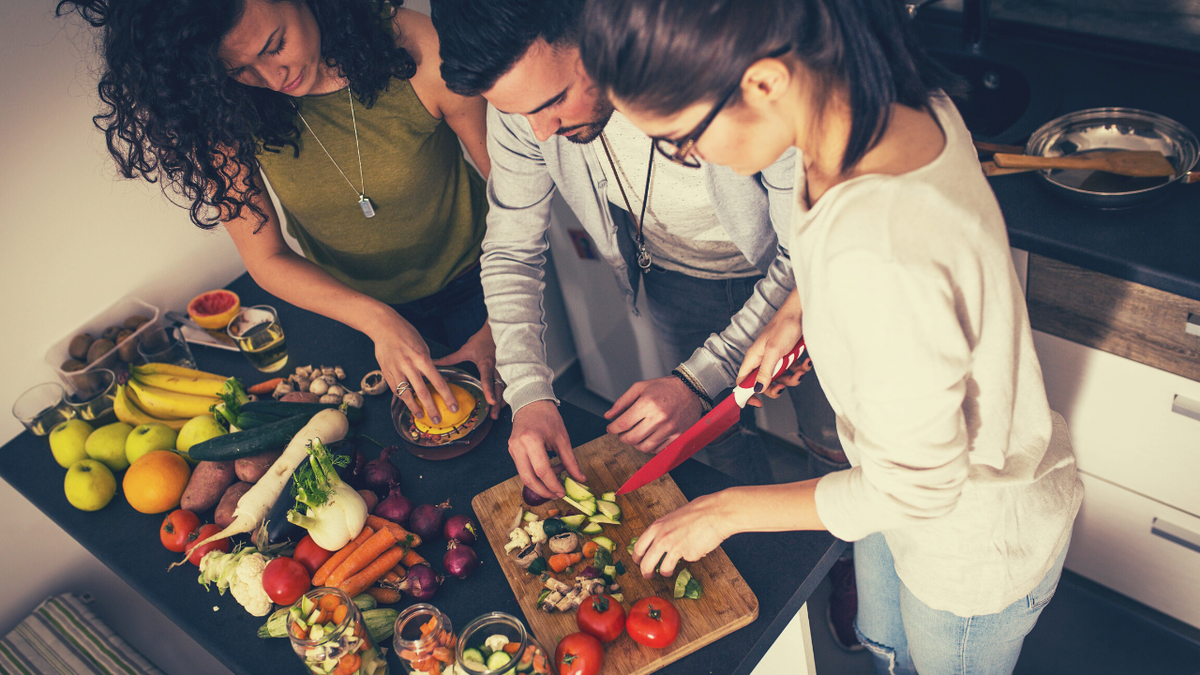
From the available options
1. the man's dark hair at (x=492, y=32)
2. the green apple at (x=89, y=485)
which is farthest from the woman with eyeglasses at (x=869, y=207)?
the green apple at (x=89, y=485)

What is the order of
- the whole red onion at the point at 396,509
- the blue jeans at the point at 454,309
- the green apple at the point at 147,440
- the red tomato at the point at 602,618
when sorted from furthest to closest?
the blue jeans at the point at 454,309 → the green apple at the point at 147,440 → the whole red onion at the point at 396,509 → the red tomato at the point at 602,618

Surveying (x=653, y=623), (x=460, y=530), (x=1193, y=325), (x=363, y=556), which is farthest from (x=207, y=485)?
(x=1193, y=325)

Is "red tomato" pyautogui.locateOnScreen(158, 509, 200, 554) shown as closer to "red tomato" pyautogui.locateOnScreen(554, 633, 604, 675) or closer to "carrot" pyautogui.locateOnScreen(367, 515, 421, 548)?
"carrot" pyautogui.locateOnScreen(367, 515, 421, 548)

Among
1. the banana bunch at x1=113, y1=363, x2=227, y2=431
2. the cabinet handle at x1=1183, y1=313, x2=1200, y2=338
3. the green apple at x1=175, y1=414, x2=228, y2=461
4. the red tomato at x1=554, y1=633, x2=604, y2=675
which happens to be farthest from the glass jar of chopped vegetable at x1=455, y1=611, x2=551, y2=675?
the cabinet handle at x1=1183, y1=313, x2=1200, y2=338

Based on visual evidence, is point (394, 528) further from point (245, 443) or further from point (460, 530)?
point (245, 443)

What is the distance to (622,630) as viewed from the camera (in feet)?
3.49

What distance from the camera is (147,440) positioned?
1463 mm

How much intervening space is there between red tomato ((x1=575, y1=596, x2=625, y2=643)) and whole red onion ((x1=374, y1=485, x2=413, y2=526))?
1.16 ft

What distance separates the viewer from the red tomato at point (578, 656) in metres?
1.00

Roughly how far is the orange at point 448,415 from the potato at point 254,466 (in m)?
0.26

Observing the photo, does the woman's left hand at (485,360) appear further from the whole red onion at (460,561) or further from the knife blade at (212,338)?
the knife blade at (212,338)

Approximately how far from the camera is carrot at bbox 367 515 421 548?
1216 millimetres

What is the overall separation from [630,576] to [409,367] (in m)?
0.57

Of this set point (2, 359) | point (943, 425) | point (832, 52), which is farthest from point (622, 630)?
point (2, 359)
